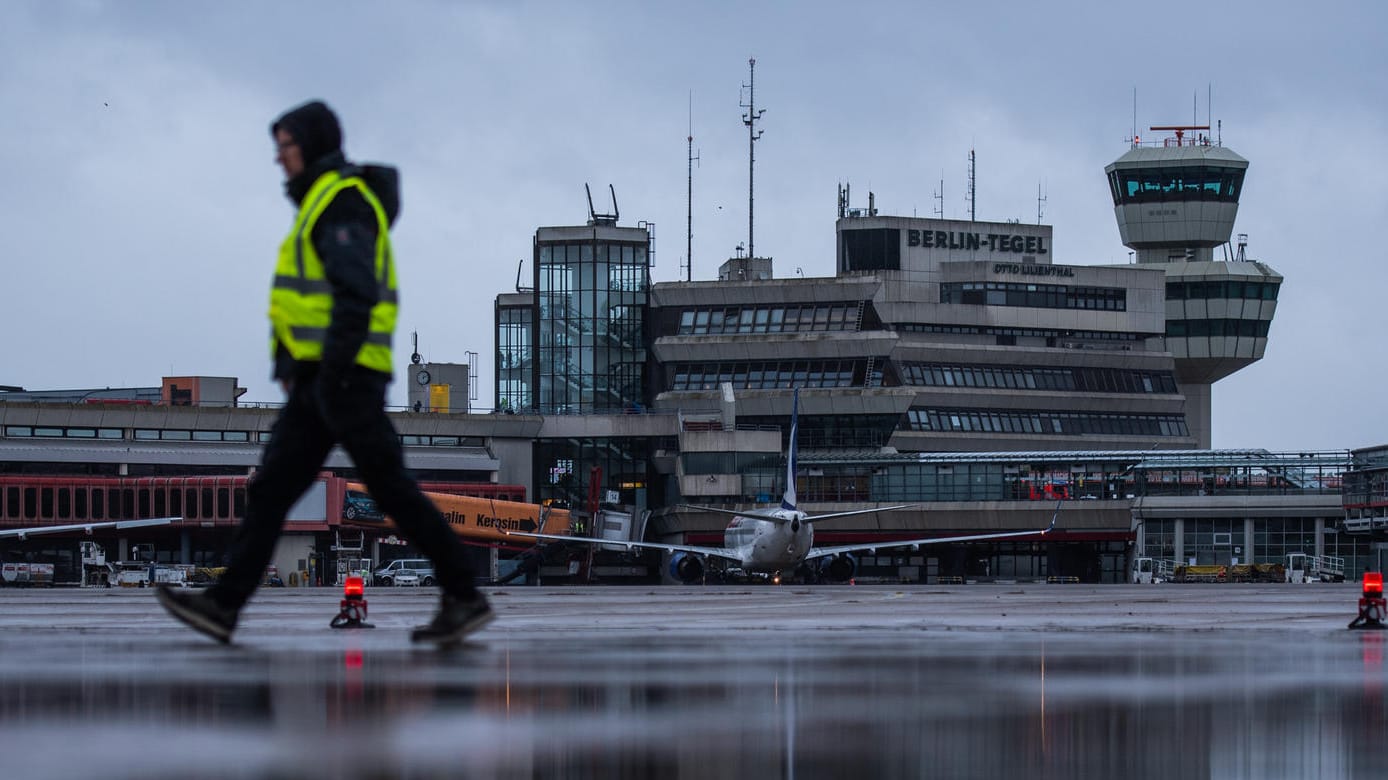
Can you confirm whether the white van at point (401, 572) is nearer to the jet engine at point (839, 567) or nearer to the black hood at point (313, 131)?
the jet engine at point (839, 567)

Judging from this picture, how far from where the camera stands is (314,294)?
9.20 meters

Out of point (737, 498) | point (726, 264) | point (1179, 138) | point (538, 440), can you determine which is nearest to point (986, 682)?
point (737, 498)

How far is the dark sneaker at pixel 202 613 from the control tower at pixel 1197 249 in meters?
132

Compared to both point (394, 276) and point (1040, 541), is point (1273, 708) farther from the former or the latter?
point (1040, 541)

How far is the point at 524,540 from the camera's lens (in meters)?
101

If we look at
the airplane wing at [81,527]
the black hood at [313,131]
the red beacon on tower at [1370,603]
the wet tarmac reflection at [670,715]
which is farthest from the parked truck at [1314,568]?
the black hood at [313,131]

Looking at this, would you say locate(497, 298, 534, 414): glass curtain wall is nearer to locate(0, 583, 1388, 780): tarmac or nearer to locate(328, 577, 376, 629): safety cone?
locate(328, 577, 376, 629): safety cone

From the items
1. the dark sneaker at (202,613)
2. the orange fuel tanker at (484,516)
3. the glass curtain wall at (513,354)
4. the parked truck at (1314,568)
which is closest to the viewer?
the dark sneaker at (202,613)

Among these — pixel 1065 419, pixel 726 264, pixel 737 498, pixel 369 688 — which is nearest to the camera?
pixel 369 688

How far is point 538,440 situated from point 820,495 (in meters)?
19.9

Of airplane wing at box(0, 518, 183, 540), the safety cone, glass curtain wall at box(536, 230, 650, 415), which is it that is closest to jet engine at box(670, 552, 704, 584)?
airplane wing at box(0, 518, 183, 540)

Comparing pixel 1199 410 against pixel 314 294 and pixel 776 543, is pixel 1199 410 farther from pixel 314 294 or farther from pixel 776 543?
pixel 314 294

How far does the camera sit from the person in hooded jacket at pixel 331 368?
8.98 m

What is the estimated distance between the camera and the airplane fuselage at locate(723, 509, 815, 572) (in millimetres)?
80062
